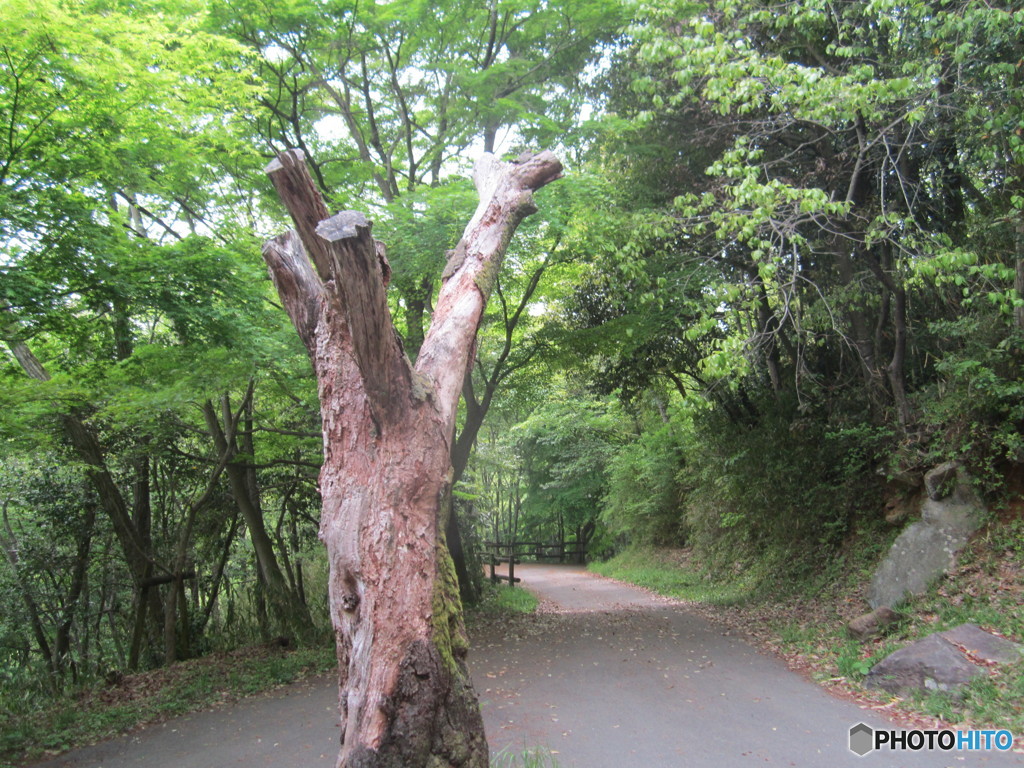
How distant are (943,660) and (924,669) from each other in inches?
6.9

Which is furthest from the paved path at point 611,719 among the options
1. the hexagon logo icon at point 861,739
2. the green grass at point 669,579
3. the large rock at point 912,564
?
the green grass at point 669,579

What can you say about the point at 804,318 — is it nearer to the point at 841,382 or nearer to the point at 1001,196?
the point at 841,382

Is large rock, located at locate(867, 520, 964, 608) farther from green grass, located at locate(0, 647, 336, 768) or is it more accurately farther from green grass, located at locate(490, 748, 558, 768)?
green grass, located at locate(0, 647, 336, 768)

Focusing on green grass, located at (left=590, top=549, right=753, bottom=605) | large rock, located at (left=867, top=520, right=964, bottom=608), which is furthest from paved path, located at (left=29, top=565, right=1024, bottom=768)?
green grass, located at (left=590, top=549, right=753, bottom=605)

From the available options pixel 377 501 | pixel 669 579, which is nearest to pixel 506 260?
pixel 377 501

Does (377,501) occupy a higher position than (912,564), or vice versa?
(377,501)

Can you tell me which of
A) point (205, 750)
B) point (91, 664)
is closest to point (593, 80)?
point (205, 750)

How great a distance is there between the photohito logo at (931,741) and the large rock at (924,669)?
690 mm

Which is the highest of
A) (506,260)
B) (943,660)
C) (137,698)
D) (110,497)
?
(506,260)

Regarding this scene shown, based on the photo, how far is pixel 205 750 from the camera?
562 centimetres

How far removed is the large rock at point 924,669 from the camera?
548cm

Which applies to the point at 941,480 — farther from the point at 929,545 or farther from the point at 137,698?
the point at 137,698

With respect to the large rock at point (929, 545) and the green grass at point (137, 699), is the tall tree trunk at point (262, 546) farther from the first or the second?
the large rock at point (929, 545)

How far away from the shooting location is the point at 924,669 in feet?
18.7
